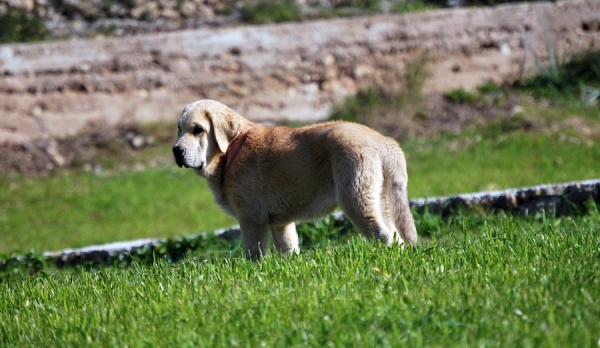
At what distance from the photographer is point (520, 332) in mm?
3617

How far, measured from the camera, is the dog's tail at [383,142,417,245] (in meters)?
5.65

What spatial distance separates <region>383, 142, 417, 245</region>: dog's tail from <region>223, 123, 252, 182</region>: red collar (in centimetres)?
150

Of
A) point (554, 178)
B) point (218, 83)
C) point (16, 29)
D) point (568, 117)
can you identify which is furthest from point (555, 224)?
point (16, 29)

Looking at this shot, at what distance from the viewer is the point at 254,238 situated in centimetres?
632

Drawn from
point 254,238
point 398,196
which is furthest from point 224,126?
point 398,196

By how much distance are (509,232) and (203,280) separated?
2.45m

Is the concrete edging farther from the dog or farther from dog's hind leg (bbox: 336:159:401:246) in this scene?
dog's hind leg (bbox: 336:159:401:246)

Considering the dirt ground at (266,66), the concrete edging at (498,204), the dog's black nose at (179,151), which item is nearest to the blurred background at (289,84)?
the dirt ground at (266,66)

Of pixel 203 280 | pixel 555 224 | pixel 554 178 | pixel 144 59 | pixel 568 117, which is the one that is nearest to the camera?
pixel 203 280

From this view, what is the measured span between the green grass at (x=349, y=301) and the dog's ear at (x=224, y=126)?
1.43m

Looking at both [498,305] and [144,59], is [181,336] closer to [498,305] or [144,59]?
[498,305]

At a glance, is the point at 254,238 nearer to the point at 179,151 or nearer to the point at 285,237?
the point at 285,237

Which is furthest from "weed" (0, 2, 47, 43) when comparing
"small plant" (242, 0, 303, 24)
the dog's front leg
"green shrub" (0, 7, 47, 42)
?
the dog's front leg

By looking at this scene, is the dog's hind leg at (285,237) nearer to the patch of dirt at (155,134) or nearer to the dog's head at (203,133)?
the dog's head at (203,133)
